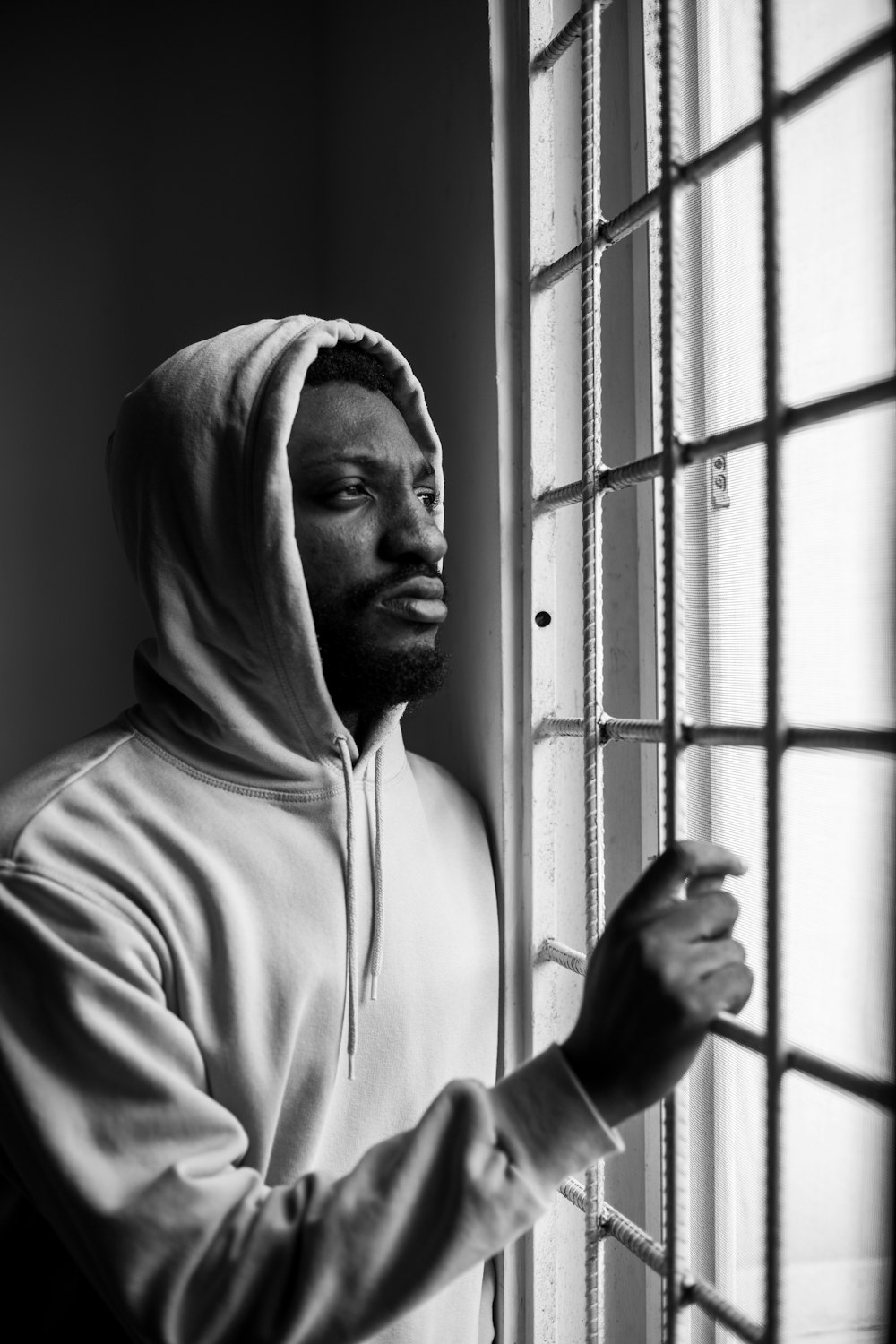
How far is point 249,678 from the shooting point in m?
1.15

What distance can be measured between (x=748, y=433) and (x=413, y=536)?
18.3 inches

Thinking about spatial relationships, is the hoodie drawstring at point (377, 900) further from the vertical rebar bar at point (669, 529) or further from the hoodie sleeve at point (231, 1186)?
the vertical rebar bar at point (669, 529)

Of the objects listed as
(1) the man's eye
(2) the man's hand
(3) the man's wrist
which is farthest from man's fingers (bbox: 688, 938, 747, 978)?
(1) the man's eye

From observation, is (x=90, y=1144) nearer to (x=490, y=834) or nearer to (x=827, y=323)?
(x=490, y=834)

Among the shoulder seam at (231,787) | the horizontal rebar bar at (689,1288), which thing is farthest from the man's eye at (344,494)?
the horizontal rebar bar at (689,1288)

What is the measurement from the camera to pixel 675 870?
0.79 meters

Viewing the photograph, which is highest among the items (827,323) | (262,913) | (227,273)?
(227,273)

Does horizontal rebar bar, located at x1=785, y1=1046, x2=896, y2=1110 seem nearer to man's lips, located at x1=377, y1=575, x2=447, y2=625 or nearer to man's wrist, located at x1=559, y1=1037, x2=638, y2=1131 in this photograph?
man's wrist, located at x1=559, y1=1037, x2=638, y2=1131

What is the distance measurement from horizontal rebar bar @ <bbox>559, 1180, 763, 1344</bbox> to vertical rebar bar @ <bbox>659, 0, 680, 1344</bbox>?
1 centimetres

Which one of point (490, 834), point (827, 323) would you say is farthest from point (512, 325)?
point (490, 834)

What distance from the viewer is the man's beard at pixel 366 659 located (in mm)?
1140

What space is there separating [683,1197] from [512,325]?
0.87 meters

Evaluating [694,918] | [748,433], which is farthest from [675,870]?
[748,433]

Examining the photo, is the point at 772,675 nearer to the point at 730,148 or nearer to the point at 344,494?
the point at 730,148
